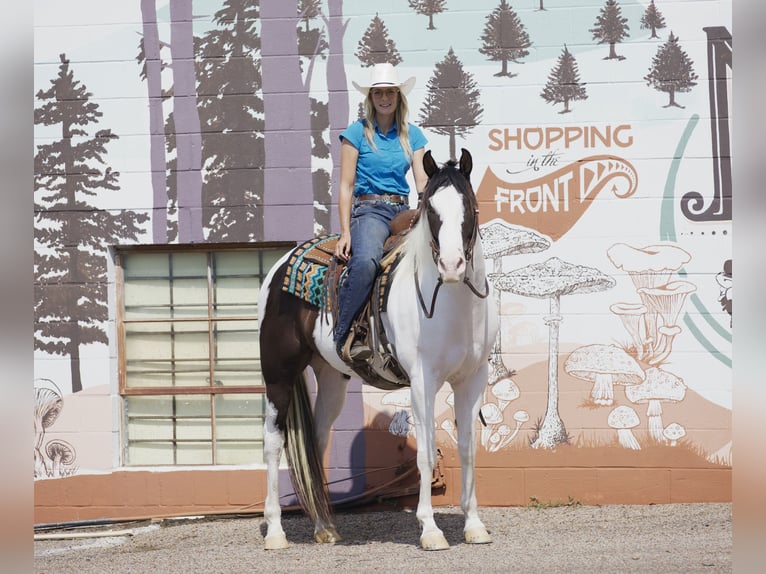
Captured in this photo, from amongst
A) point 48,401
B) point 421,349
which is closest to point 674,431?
point 421,349

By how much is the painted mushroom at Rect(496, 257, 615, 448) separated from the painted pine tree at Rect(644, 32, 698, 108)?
144cm

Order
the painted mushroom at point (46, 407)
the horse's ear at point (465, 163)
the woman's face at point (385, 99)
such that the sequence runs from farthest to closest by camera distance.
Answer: the painted mushroom at point (46, 407) < the woman's face at point (385, 99) < the horse's ear at point (465, 163)

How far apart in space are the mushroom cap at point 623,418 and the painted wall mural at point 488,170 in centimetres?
1

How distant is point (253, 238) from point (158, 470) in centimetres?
201

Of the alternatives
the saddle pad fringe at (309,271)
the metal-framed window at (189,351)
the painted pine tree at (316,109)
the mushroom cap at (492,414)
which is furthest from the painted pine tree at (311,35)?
the mushroom cap at (492,414)

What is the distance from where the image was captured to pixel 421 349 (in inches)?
222

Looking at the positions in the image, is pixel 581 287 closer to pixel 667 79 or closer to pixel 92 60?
pixel 667 79

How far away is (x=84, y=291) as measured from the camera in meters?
7.54

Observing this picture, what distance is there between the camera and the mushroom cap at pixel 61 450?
7480mm

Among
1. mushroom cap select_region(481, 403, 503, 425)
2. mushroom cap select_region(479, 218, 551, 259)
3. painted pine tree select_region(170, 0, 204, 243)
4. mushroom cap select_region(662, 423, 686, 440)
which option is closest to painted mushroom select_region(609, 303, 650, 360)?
mushroom cap select_region(662, 423, 686, 440)

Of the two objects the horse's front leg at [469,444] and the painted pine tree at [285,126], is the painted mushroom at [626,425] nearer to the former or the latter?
the horse's front leg at [469,444]

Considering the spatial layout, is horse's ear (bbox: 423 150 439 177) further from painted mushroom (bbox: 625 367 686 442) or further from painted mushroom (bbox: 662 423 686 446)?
painted mushroom (bbox: 662 423 686 446)

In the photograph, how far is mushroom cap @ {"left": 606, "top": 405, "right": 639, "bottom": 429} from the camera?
7066 mm

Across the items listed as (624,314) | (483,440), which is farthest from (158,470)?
(624,314)
